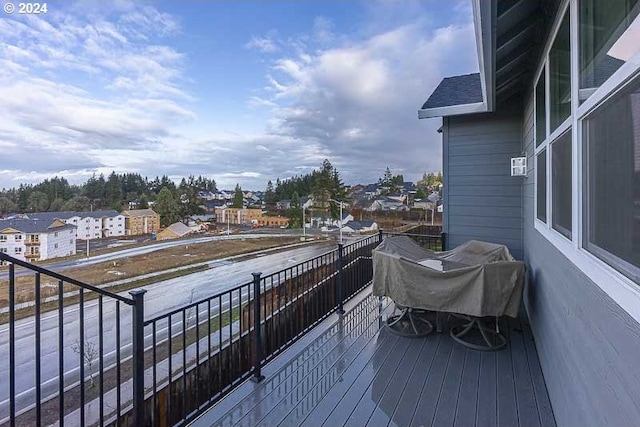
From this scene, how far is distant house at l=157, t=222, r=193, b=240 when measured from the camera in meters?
8.39

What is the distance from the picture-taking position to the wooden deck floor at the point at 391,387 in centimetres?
199

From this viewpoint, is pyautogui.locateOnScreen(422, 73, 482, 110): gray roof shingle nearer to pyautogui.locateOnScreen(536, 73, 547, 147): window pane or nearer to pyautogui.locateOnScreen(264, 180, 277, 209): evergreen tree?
pyautogui.locateOnScreen(536, 73, 547, 147): window pane

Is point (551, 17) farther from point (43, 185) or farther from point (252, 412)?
point (43, 185)

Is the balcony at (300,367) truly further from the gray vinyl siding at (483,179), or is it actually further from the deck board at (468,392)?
the gray vinyl siding at (483,179)

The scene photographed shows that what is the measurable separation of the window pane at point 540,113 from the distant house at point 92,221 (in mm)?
6009

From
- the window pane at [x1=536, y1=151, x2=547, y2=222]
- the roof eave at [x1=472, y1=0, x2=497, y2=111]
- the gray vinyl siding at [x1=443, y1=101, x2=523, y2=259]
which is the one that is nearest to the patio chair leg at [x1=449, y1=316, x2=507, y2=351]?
the window pane at [x1=536, y1=151, x2=547, y2=222]

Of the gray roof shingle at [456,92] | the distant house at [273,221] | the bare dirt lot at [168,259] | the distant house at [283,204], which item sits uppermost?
the gray roof shingle at [456,92]

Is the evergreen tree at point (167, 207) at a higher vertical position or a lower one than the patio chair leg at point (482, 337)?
higher

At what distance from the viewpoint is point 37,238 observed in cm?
439

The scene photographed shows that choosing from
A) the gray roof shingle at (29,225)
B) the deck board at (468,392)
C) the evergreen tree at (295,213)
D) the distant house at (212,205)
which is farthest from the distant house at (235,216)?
the deck board at (468,392)

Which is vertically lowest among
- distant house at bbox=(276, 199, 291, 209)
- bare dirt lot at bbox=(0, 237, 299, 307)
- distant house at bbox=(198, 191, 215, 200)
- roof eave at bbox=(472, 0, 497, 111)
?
bare dirt lot at bbox=(0, 237, 299, 307)

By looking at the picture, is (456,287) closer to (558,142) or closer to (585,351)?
(558,142)

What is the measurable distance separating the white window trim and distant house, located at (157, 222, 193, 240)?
8.10 meters

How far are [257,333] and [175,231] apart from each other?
23.7 feet
